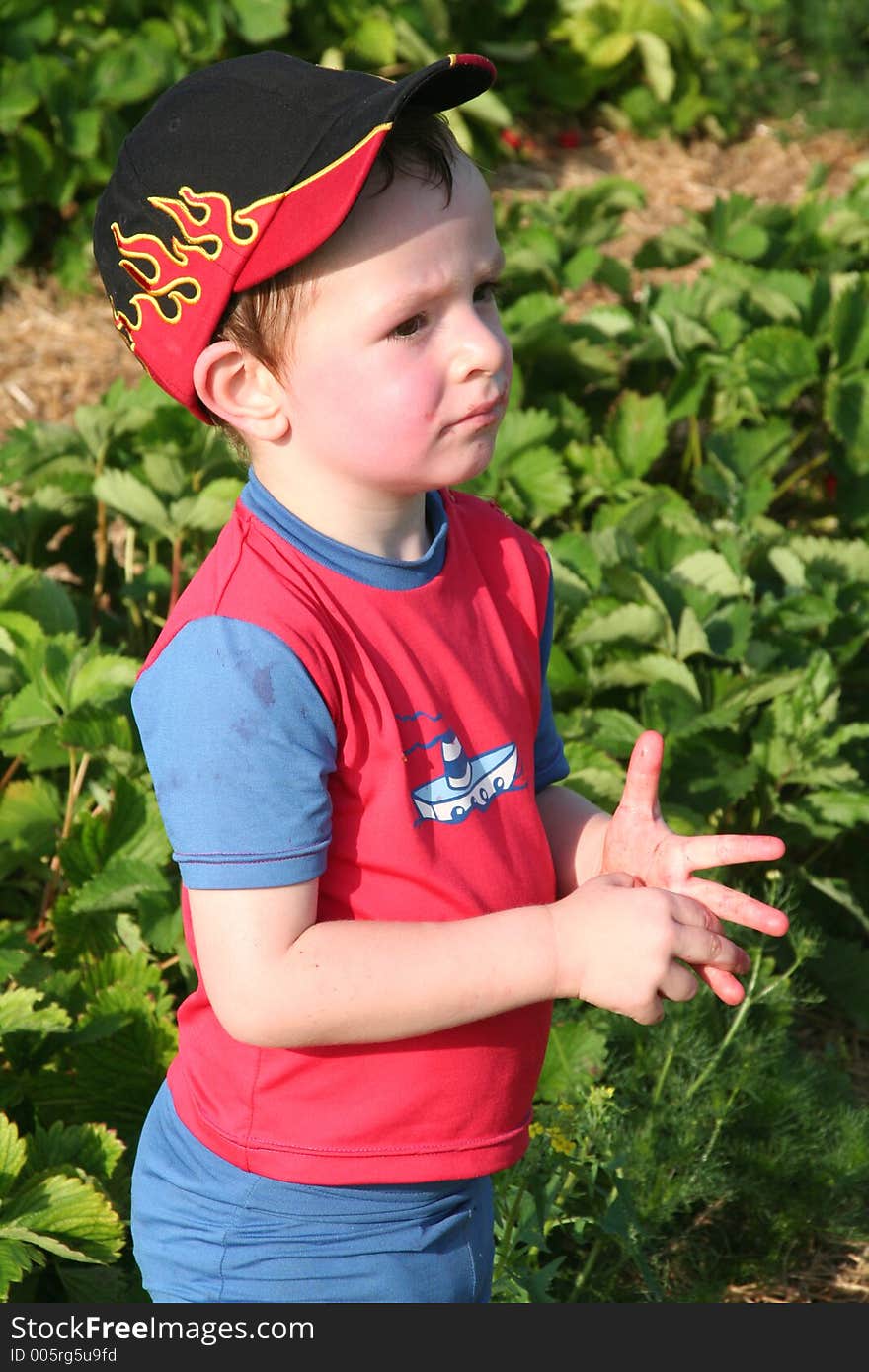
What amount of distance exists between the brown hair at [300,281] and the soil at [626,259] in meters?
1.72

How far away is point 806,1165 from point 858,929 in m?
0.74

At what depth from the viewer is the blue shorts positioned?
1.46 m

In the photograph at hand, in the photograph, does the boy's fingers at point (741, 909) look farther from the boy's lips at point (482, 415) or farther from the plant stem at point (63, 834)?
the plant stem at point (63, 834)

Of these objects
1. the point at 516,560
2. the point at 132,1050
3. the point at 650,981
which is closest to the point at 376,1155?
the point at 650,981

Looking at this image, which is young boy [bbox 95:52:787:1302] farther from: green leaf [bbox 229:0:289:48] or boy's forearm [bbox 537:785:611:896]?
green leaf [bbox 229:0:289:48]

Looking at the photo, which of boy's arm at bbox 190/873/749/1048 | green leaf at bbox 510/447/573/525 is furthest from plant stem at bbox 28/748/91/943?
boy's arm at bbox 190/873/749/1048

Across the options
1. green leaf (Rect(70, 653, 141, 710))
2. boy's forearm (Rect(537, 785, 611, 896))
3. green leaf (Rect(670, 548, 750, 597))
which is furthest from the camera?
green leaf (Rect(670, 548, 750, 597))

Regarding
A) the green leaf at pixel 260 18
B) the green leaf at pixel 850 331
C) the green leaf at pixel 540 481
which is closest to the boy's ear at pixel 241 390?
the green leaf at pixel 540 481

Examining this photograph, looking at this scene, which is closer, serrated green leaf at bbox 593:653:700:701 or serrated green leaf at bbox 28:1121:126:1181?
serrated green leaf at bbox 28:1121:126:1181

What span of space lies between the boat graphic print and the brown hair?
1.23ft

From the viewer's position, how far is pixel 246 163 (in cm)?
133

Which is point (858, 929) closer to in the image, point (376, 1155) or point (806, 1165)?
point (806, 1165)

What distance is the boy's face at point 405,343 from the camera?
4.38ft

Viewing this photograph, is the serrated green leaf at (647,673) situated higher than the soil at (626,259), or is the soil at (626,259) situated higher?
the serrated green leaf at (647,673)
